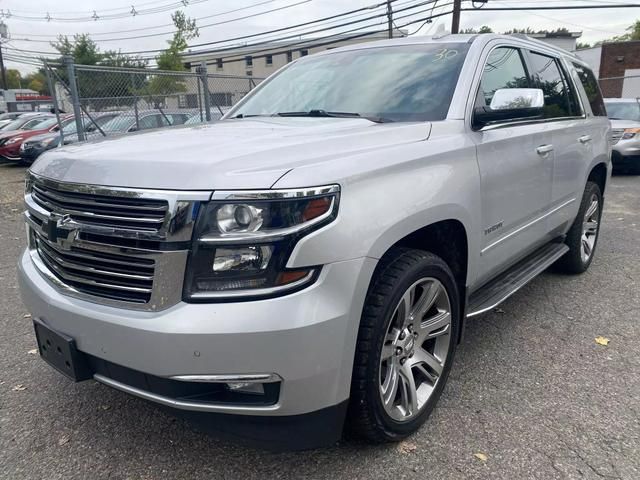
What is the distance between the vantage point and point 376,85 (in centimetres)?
312

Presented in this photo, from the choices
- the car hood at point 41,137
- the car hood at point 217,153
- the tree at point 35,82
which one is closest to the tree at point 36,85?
the tree at point 35,82

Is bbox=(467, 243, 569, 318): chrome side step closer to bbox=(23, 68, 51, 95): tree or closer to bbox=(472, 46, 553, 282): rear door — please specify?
bbox=(472, 46, 553, 282): rear door

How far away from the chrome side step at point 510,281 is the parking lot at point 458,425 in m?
0.41

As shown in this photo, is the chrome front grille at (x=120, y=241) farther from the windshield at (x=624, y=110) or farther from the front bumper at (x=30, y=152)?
the front bumper at (x=30, y=152)

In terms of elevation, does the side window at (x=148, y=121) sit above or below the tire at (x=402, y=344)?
above

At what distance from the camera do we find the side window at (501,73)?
9.87ft

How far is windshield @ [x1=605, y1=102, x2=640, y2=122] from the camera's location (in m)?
11.6

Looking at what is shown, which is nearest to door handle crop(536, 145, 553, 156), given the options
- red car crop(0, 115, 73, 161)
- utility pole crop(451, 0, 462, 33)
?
red car crop(0, 115, 73, 161)

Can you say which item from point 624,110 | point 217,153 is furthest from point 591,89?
point 624,110

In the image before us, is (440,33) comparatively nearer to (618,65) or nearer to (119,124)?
(119,124)

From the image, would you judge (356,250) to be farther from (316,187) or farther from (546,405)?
(546,405)

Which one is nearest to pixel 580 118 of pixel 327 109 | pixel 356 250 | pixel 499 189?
pixel 499 189

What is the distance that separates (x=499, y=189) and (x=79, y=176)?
6.89 feet

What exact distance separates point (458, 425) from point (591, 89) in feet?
12.1
